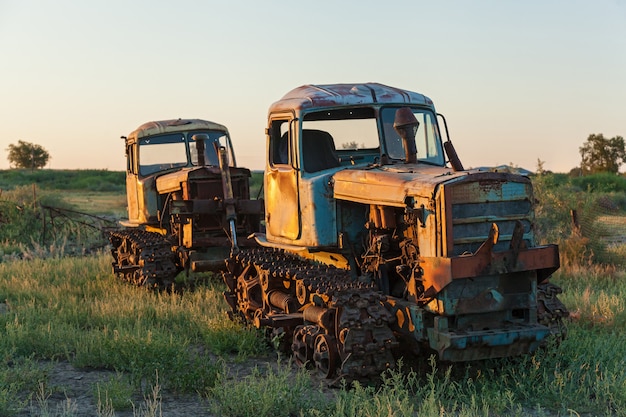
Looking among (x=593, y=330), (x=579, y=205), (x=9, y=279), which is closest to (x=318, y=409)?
(x=593, y=330)

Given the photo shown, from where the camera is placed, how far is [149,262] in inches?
518

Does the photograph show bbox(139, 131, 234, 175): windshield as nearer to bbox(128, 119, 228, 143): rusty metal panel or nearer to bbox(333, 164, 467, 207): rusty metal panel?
bbox(128, 119, 228, 143): rusty metal panel

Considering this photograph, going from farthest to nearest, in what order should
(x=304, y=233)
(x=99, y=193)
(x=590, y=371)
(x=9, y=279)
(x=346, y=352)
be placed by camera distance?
(x=99, y=193) < (x=9, y=279) < (x=304, y=233) < (x=590, y=371) < (x=346, y=352)

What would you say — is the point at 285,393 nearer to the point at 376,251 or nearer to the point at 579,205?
the point at 376,251

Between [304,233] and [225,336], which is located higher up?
[304,233]

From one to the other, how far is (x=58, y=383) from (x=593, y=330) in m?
5.96

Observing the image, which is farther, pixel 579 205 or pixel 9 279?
pixel 579 205

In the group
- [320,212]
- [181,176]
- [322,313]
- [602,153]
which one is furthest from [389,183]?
[602,153]

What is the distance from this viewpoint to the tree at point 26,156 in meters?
74.9

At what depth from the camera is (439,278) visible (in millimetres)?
6715

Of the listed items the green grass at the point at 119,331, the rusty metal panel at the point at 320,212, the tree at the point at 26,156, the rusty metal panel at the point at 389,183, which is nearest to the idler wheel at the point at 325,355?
the green grass at the point at 119,331

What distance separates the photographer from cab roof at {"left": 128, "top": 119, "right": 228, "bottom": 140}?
14352 millimetres

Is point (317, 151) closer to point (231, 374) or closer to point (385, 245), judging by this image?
point (385, 245)

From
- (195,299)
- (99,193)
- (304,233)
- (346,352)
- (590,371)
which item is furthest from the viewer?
(99,193)
